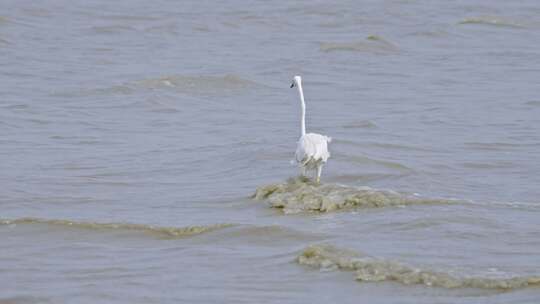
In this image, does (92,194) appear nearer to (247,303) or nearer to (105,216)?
(105,216)

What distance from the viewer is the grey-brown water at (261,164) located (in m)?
7.92

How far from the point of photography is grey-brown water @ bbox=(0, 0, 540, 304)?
792cm

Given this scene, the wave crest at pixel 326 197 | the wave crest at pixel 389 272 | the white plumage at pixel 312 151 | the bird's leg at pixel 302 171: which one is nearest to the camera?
the wave crest at pixel 389 272

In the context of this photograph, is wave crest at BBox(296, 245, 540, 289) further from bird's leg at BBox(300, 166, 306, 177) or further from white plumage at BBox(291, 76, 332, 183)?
bird's leg at BBox(300, 166, 306, 177)

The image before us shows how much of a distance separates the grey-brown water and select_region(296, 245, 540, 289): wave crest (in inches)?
0.6

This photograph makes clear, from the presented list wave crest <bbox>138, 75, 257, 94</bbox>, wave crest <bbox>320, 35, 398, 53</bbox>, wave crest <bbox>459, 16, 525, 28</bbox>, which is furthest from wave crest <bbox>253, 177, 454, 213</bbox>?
wave crest <bbox>459, 16, 525, 28</bbox>

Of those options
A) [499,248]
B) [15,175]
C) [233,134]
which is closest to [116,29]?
[233,134]

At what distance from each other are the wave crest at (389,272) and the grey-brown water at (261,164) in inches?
0.6

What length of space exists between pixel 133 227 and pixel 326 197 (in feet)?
6.05

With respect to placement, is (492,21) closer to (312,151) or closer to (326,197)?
(312,151)

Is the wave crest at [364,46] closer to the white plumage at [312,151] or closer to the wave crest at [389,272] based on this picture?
the white plumage at [312,151]

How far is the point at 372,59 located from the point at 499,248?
12.8 metres

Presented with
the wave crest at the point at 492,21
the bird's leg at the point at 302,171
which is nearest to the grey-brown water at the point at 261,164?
Answer: the bird's leg at the point at 302,171

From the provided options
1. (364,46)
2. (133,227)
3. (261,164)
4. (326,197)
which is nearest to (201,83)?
(364,46)
